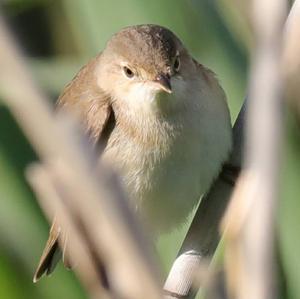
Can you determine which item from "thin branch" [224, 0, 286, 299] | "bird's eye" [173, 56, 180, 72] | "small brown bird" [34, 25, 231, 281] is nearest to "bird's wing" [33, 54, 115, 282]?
"small brown bird" [34, 25, 231, 281]

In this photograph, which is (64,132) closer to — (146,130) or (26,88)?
(26,88)

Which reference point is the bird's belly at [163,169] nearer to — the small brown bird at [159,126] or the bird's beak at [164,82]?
the small brown bird at [159,126]

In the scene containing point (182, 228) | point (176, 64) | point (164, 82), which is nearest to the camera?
point (164, 82)

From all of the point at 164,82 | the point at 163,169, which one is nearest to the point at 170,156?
the point at 163,169

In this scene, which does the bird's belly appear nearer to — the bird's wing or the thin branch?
the bird's wing

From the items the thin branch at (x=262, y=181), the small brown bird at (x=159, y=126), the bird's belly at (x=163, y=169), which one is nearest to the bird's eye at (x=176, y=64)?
the small brown bird at (x=159, y=126)

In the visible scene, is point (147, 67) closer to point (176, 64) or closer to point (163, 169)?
point (176, 64)
